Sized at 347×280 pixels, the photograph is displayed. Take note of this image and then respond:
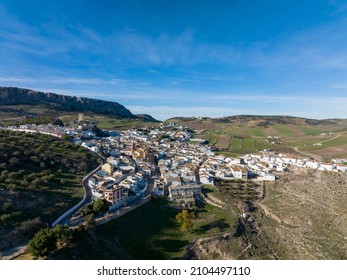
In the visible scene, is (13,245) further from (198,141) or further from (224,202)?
(198,141)

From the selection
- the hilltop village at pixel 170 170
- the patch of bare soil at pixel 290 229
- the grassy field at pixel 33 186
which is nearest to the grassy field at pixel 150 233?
the patch of bare soil at pixel 290 229

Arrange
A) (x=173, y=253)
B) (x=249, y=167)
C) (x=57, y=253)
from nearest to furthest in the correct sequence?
(x=57, y=253) → (x=173, y=253) → (x=249, y=167)

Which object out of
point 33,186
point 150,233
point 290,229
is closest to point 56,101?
point 33,186

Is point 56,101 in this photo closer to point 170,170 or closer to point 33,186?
point 170,170

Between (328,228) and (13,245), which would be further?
(328,228)

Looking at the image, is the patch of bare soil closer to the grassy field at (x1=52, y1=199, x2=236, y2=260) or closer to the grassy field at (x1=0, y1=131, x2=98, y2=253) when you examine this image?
the grassy field at (x1=52, y1=199, x2=236, y2=260)

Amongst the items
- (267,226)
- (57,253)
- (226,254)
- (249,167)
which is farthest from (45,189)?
(249,167)
